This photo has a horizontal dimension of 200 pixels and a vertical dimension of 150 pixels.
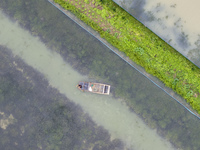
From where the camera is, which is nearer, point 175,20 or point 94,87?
point 94,87

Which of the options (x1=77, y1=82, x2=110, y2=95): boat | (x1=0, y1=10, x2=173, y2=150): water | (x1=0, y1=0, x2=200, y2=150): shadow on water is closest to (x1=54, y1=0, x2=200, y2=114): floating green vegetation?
(x1=0, y1=0, x2=200, y2=150): shadow on water

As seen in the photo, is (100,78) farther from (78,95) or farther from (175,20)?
(175,20)

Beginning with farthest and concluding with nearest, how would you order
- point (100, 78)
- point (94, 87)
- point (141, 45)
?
point (100, 78) < point (141, 45) < point (94, 87)

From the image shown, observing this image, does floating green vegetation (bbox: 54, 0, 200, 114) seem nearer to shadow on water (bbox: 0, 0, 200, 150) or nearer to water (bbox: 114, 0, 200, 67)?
water (bbox: 114, 0, 200, 67)

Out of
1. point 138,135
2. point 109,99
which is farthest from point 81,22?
point 138,135

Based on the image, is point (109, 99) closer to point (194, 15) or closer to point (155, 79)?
point (155, 79)

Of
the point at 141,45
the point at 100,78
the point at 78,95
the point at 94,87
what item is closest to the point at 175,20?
the point at 141,45
